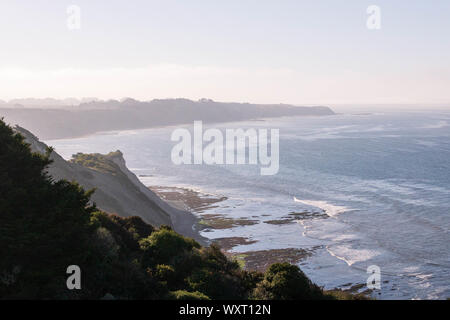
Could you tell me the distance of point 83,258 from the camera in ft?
53.0

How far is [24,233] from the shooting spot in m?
14.8

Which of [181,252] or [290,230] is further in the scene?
[290,230]

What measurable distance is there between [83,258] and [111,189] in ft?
130

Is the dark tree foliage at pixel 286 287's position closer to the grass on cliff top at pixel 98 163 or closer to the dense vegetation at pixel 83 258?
the dense vegetation at pixel 83 258

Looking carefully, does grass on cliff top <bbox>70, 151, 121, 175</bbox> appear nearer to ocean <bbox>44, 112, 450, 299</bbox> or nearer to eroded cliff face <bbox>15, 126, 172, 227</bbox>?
eroded cliff face <bbox>15, 126, 172, 227</bbox>

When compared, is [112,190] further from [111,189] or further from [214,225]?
[214,225]

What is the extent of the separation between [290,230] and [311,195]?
22.3 meters

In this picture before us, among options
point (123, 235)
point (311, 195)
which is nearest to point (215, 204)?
point (311, 195)

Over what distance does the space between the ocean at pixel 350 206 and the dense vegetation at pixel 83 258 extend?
18.2 m

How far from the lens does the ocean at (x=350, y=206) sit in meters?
39.8

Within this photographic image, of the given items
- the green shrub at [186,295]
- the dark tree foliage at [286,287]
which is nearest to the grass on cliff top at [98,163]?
the dark tree foliage at [286,287]

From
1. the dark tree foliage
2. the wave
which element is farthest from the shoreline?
the wave
